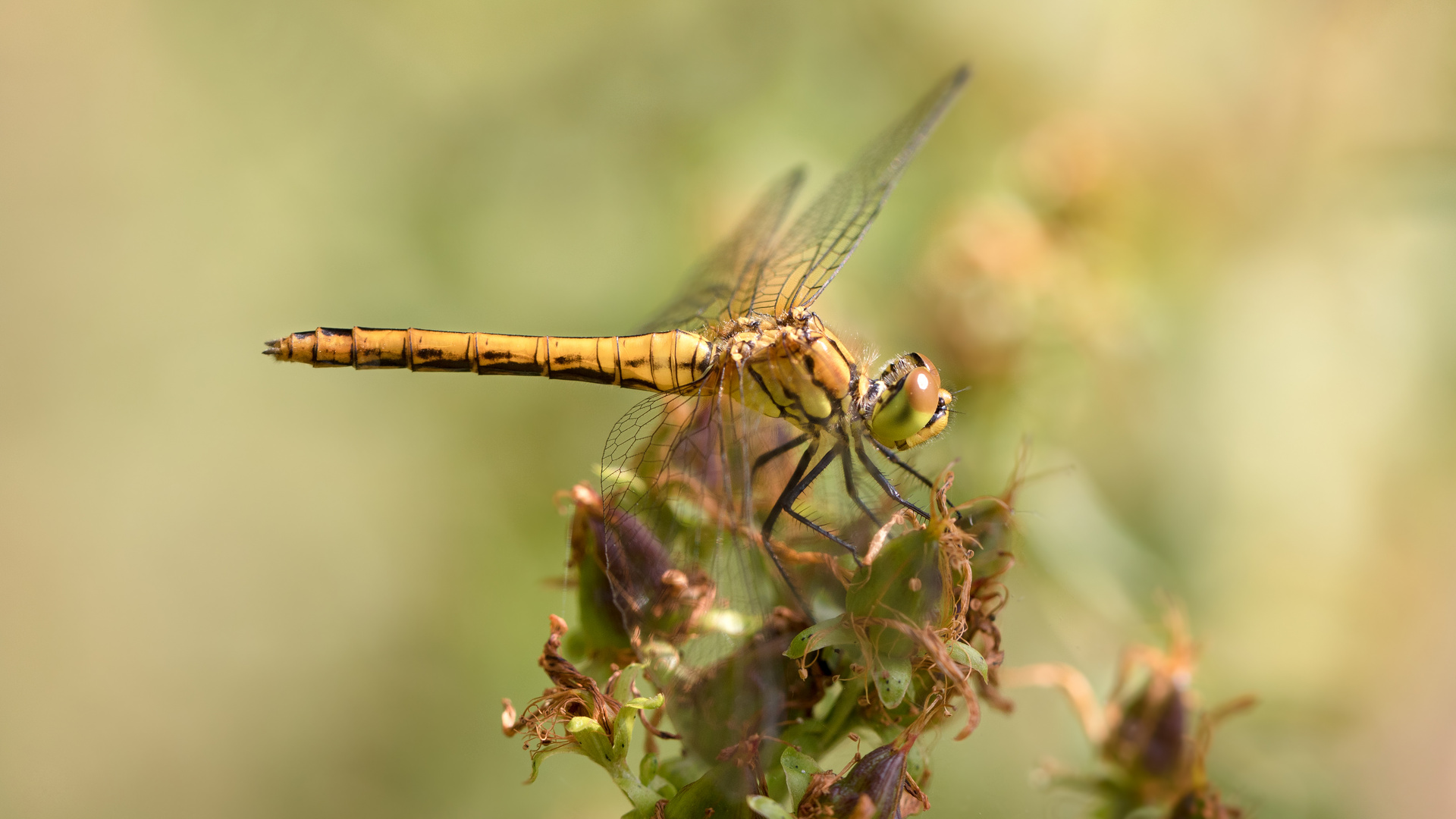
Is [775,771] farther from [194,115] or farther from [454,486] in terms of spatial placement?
[194,115]

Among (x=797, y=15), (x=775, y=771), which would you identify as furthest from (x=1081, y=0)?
(x=775, y=771)

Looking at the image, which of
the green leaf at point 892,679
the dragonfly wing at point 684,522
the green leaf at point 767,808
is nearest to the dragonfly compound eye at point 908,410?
the dragonfly wing at point 684,522

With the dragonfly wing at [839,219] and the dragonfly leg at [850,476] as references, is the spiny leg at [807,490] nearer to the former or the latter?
the dragonfly leg at [850,476]

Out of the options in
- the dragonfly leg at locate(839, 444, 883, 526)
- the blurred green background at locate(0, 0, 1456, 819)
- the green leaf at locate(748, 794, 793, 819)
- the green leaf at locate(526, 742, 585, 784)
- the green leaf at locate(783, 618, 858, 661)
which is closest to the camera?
the green leaf at locate(748, 794, 793, 819)

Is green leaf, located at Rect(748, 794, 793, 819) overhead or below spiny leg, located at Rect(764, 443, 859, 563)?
below

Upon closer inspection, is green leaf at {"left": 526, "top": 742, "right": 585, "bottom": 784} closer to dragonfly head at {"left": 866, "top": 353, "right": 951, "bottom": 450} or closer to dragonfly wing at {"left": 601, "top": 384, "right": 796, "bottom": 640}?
dragonfly wing at {"left": 601, "top": 384, "right": 796, "bottom": 640}

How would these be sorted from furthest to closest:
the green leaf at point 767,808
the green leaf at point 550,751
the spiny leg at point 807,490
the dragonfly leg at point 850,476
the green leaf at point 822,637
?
the dragonfly leg at point 850,476 → the spiny leg at point 807,490 → the green leaf at point 550,751 → the green leaf at point 822,637 → the green leaf at point 767,808

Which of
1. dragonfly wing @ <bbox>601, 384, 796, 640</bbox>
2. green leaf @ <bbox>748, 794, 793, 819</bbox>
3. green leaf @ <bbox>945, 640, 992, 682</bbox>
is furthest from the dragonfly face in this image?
green leaf @ <bbox>945, 640, 992, 682</bbox>
